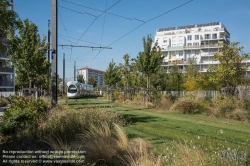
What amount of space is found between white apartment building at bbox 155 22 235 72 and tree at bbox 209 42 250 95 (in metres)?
51.7

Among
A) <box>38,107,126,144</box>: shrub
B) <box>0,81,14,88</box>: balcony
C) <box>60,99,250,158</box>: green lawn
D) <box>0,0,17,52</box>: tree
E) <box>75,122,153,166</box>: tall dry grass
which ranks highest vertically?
<box>0,0,17,52</box>: tree

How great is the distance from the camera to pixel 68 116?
900 cm

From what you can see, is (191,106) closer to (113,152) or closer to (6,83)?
(113,152)

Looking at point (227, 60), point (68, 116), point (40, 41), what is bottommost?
point (68, 116)

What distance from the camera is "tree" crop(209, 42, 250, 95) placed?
20461mm

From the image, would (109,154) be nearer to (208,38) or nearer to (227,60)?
(227,60)

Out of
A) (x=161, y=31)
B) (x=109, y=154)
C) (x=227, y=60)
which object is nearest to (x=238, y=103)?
(x=227, y=60)

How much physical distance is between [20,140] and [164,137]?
454cm

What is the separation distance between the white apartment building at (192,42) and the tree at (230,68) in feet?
170

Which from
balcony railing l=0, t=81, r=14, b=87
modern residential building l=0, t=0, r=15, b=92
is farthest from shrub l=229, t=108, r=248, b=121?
balcony railing l=0, t=81, r=14, b=87

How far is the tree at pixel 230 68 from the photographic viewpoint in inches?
806

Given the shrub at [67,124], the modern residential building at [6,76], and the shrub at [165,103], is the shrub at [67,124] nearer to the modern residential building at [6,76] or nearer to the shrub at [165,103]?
the shrub at [165,103]

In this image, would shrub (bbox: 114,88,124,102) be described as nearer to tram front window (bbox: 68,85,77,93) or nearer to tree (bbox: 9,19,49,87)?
tram front window (bbox: 68,85,77,93)

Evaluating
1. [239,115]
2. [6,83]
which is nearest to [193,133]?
[239,115]
